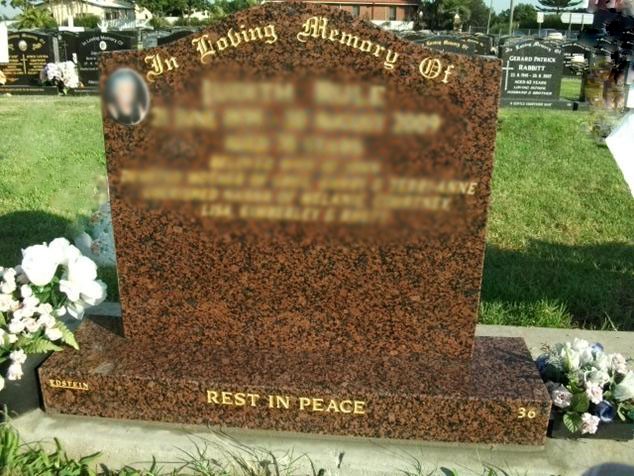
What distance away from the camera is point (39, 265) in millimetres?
2568

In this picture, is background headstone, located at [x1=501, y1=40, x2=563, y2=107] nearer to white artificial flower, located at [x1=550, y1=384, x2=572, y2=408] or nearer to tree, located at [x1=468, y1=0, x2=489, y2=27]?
white artificial flower, located at [x1=550, y1=384, x2=572, y2=408]

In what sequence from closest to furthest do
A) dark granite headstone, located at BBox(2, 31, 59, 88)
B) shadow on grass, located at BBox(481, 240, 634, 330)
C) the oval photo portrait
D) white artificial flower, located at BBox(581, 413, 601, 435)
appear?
white artificial flower, located at BBox(581, 413, 601, 435) → the oval photo portrait → shadow on grass, located at BBox(481, 240, 634, 330) → dark granite headstone, located at BBox(2, 31, 59, 88)

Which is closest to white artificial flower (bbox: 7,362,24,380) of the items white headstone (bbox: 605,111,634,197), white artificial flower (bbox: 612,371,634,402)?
white artificial flower (bbox: 612,371,634,402)

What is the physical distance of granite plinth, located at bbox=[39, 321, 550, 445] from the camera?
7.89 ft

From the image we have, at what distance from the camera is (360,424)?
2.47m

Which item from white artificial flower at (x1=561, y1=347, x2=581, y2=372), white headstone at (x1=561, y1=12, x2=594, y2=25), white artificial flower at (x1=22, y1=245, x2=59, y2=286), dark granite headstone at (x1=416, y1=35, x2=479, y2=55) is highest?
white headstone at (x1=561, y1=12, x2=594, y2=25)

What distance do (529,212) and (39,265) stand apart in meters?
4.45

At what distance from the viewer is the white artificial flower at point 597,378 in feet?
7.88

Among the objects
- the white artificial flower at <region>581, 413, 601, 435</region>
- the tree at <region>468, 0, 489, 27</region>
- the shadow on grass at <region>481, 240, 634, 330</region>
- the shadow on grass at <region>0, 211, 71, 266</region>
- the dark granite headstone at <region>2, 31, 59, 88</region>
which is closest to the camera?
the white artificial flower at <region>581, 413, 601, 435</region>

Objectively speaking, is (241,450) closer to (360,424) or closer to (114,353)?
(360,424)

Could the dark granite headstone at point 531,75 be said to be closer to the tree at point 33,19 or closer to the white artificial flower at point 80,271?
the white artificial flower at point 80,271

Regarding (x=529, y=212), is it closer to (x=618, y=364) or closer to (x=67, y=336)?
(x=618, y=364)

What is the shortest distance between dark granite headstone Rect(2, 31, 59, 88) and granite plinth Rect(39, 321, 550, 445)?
1409 centimetres

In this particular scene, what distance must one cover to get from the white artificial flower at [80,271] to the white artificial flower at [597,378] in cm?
200
